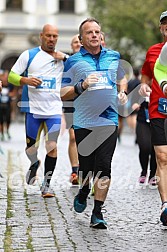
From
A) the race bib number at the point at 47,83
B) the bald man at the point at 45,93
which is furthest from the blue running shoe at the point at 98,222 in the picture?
the race bib number at the point at 47,83

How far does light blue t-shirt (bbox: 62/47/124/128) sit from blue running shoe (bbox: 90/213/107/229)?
874 millimetres

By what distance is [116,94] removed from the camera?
26.4ft

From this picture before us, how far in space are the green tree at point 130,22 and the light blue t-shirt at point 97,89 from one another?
29422 mm

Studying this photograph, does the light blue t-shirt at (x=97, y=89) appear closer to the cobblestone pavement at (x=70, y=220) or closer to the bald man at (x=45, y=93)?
the cobblestone pavement at (x=70, y=220)

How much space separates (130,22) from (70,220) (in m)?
31.4

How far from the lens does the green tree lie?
37.6 meters

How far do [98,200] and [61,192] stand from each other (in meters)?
2.51

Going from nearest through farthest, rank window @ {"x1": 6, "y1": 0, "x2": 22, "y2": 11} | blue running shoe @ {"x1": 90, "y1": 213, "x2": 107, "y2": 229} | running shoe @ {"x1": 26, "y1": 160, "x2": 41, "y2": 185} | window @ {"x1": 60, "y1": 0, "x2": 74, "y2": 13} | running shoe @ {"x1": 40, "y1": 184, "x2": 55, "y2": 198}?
blue running shoe @ {"x1": 90, "y1": 213, "x2": 107, "y2": 229} < running shoe @ {"x1": 40, "y1": 184, "x2": 55, "y2": 198} < running shoe @ {"x1": 26, "y1": 160, "x2": 41, "y2": 185} < window @ {"x1": 6, "y1": 0, "x2": 22, "y2": 11} < window @ {"x1": 60, "y1": 0, "x2": 74, "y2": 13}

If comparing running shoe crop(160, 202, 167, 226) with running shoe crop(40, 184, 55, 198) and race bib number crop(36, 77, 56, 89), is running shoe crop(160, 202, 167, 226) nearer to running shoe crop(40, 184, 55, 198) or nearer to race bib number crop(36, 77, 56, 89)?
running shoe crop(40, 184, 55, 198)

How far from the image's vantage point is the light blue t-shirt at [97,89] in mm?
7875

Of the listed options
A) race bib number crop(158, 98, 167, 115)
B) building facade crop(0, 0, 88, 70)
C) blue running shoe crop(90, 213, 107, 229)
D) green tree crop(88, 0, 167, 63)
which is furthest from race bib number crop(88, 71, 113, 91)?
building facade crop(0, 0, 88, 70)

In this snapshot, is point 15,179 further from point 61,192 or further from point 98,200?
point 98,200

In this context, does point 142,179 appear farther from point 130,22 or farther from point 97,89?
point 130,22

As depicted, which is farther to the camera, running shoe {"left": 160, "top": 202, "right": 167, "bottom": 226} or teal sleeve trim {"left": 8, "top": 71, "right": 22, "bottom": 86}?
teal sleeve trim {"left": 8, "top": 71, "right": 22, "bottom": 86}
